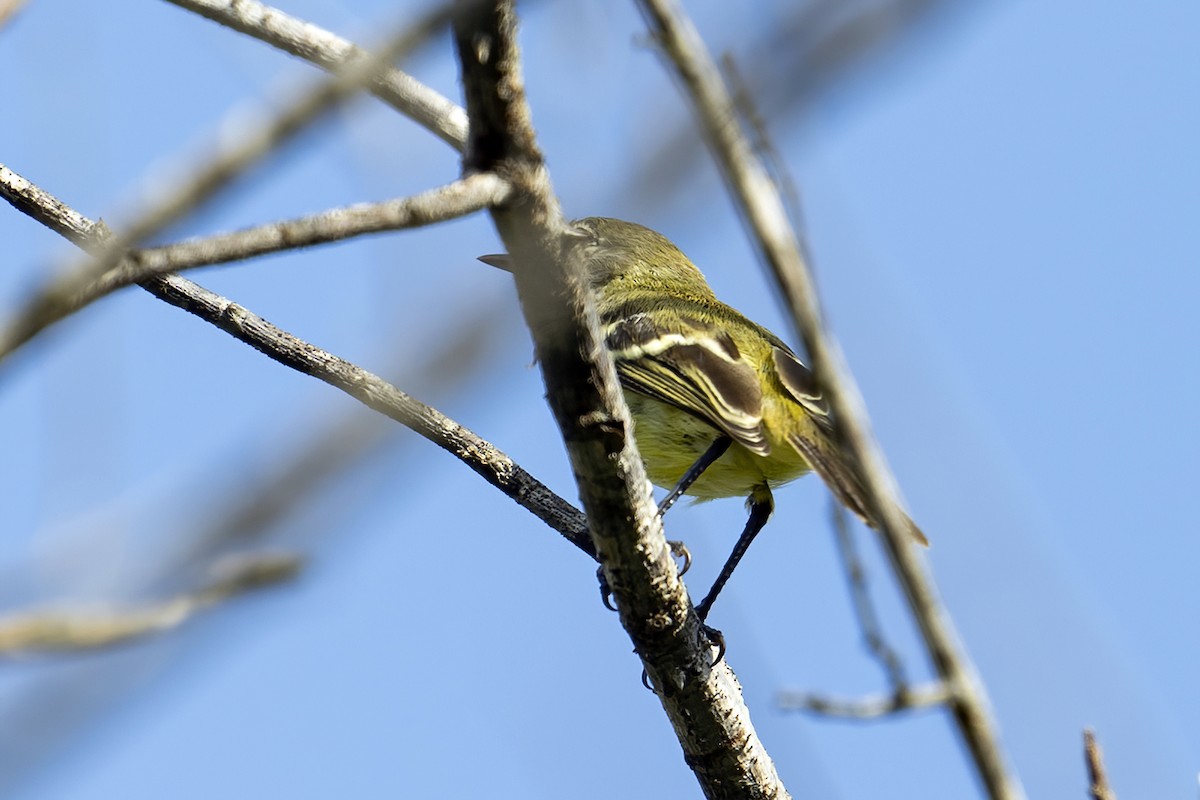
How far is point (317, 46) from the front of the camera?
128 inches

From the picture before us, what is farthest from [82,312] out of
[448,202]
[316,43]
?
[316,43]

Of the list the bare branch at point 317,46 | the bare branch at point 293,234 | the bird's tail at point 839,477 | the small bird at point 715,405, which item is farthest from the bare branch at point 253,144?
the small bird at point 715,405

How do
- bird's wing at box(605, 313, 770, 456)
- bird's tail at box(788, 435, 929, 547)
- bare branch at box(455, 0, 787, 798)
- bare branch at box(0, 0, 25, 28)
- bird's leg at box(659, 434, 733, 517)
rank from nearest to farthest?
1. bare branch at box(0, 0, 25, 28)
2. bare branch at box(455, 0, 787, 798)
3. bird's tail at box(788, 435, 929, 547)
4. bird's wing at box(605, 313, 770, 456)
5. bird's leg at box(659, 434, 733, 517)

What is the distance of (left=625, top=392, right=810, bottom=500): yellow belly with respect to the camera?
549 centimetres

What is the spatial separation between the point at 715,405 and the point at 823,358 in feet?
12.0

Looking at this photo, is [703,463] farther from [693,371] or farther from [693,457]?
[693,371]

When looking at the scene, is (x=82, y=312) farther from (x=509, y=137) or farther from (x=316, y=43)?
(x=316, y=43)

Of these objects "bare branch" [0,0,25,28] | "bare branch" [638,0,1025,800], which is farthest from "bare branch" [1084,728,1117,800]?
"bare branch" [0,0,25,28]

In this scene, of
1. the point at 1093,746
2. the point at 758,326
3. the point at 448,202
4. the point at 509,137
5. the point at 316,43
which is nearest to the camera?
the point at 448,202

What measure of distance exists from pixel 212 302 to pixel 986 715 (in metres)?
2.88

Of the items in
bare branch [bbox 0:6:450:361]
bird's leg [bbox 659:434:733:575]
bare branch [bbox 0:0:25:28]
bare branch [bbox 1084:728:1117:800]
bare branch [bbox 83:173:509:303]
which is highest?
bird's leg [bbox 659:434:733:575]

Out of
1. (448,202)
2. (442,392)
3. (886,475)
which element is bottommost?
(886,475)

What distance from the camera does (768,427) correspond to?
5324 millimetres

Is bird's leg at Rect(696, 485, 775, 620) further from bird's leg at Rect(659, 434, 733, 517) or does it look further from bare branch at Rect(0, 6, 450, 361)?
bare branch at Rect(0, 6, 450, 361)
